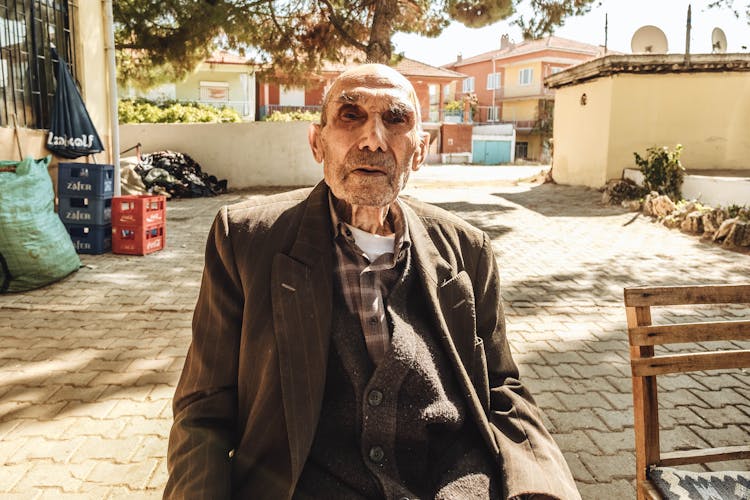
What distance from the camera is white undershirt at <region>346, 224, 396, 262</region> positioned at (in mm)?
1865

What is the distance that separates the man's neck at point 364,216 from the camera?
75.0 inches

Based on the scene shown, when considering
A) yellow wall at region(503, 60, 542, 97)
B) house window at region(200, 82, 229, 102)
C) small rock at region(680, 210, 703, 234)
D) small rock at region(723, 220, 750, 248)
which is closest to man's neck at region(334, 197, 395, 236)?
small rock at region(723, 220, 750, 248)

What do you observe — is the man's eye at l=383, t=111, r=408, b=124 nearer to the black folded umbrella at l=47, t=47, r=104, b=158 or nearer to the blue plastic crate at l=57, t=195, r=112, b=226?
the blue plastic crate at l=57, t=195, r=112, b=226

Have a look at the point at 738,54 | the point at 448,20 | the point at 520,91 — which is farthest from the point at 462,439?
the point at 520,91

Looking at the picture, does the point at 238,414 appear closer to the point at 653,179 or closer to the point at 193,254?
the point at 193,254

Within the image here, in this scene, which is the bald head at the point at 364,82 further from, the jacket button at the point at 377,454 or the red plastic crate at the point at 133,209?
the red plastic crate at the point at 133,209

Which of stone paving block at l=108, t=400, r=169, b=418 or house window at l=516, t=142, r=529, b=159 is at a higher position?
house window at l=516, t=142, r=529, b=159

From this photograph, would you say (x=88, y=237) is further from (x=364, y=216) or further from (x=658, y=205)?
(x=658, y=205)

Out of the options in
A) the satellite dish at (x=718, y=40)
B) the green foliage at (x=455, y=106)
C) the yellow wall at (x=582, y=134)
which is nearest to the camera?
the yellow wall at (x=582, y=134)

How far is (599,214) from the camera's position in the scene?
12.8 m

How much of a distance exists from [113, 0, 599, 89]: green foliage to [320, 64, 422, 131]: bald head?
11.3 metres

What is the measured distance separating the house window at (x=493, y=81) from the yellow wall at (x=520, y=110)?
6.57 feet

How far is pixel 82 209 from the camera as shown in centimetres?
745

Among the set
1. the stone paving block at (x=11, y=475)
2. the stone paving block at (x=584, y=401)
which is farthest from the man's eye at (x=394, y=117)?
the stone paving block at (x=584, y=401)
